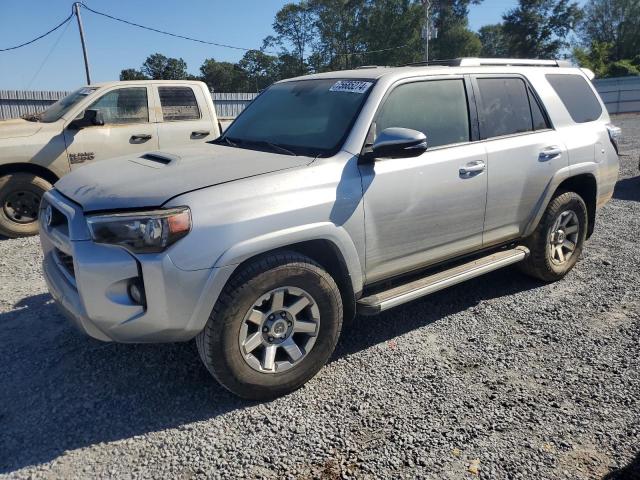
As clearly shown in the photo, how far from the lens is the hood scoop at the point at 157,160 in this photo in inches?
132

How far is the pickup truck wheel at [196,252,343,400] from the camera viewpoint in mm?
2828

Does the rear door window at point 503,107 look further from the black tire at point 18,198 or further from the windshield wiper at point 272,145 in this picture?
the black tire at point 18,198

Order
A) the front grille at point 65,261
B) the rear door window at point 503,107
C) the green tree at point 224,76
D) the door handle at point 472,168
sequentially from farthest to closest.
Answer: the green tree at point 224,76 < the rear door window at point 503,107 < the door handle at point 472,168 < the front grille at point 65,261

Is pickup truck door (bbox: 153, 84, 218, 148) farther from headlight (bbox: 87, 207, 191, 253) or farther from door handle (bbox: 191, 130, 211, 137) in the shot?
headlight (bbox: 87, 207, 191, 253)

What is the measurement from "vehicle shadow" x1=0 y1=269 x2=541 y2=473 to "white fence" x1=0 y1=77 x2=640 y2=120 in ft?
26.3

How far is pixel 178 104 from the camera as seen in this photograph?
7723mm

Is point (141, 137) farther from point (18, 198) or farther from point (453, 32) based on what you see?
point (453, 32)

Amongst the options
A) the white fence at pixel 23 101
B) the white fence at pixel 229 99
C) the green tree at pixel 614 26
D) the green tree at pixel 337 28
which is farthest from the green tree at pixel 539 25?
the white fence at pixel 23 101

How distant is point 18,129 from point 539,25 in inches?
2432

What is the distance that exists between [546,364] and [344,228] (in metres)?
1.67

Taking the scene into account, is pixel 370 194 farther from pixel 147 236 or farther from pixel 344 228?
pixel 147 236

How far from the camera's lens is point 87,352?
12.0 feet

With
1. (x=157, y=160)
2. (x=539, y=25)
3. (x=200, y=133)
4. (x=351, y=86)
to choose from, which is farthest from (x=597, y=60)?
(x=157, y=160)

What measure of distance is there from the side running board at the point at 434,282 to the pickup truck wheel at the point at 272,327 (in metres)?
0.27
